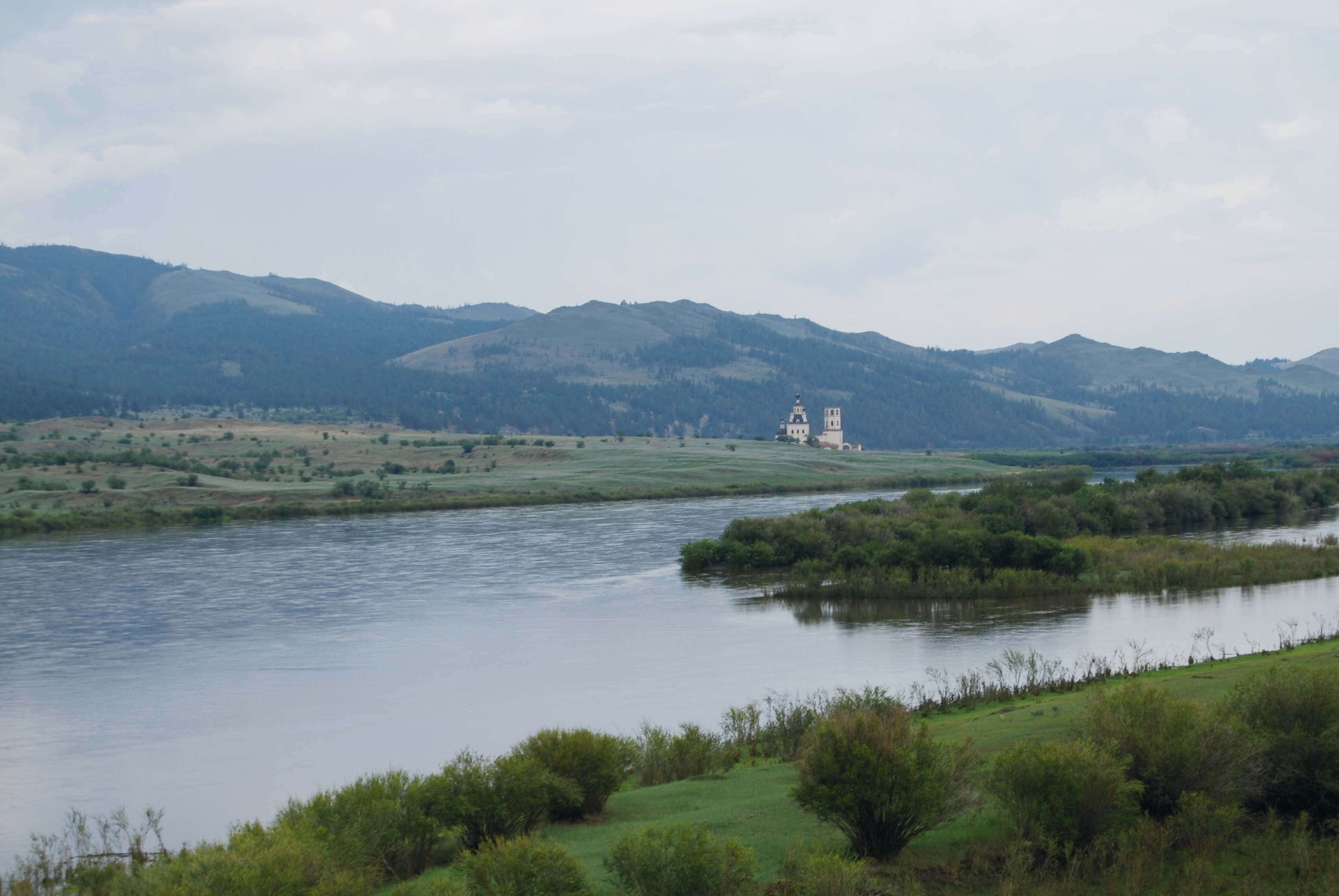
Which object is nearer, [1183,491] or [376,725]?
[376,725]

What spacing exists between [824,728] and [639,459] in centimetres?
9267

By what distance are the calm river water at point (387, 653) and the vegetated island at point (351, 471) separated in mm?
22335

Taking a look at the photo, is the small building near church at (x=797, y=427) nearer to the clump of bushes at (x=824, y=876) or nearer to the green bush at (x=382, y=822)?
the green bush at (x=382, y=822)

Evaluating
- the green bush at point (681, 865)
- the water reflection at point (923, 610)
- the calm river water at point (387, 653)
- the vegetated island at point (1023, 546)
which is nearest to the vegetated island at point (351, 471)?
the calm river water at point (387, 653)

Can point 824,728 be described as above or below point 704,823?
above

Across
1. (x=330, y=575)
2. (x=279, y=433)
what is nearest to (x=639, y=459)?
(x=279, y=433)

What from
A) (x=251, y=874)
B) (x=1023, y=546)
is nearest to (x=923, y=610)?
(x=1023, y=546)

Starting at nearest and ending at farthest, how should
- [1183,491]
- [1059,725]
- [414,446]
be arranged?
1. [1059,725]
2. [1183,491]
3. [414,446]

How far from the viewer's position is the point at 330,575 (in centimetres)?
4397

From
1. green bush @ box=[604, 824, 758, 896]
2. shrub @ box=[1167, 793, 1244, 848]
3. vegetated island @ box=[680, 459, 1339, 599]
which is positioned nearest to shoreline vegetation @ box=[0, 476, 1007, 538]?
vegetated island @ box=[680, 459, 1339, 599]

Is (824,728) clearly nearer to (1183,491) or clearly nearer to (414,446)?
(1183,491)

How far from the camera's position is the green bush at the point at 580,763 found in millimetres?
13242

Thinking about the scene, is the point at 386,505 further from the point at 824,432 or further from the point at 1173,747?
the point at 824,432

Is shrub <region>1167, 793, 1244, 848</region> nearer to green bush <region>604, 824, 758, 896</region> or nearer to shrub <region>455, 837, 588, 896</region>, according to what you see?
green bush <region>604, 824, 758, 896</region>
